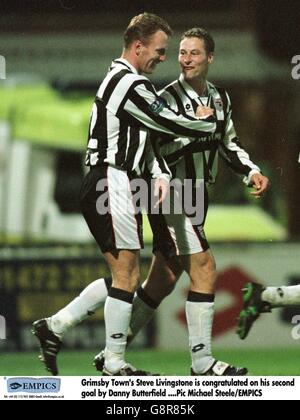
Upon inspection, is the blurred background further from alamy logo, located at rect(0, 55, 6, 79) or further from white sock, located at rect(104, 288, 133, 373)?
white sock, located at rect(104, 288, 133, 373)

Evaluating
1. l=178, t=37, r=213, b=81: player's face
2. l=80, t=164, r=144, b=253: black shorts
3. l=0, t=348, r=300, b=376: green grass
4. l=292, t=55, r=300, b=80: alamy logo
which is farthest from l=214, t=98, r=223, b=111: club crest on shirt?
l=0, t=348, r=300, b=376: green grass

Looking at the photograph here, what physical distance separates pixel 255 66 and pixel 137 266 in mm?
2356

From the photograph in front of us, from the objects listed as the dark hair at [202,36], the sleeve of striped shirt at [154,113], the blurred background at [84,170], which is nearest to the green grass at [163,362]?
the blurred background at [84,170]

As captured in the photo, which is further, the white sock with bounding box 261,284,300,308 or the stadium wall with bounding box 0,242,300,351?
the stadium wall with bounding box 0,242,300,351

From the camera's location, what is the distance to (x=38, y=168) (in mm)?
8508

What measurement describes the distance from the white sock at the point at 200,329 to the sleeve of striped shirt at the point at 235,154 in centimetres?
73

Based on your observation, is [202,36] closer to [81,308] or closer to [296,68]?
[296,68]

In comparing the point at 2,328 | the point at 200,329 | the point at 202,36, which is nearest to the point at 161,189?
the point at 200,329

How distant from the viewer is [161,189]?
19.8 feet

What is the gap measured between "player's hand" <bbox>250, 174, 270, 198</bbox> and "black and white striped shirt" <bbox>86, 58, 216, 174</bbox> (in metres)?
0.41

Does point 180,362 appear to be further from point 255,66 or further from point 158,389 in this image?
point 255,66

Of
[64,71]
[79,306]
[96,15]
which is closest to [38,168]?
[64,71]

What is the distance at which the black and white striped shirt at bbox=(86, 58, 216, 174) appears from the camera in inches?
242

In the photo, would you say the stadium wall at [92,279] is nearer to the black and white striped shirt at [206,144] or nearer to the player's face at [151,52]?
the black and white striped shirt at [206,144]
